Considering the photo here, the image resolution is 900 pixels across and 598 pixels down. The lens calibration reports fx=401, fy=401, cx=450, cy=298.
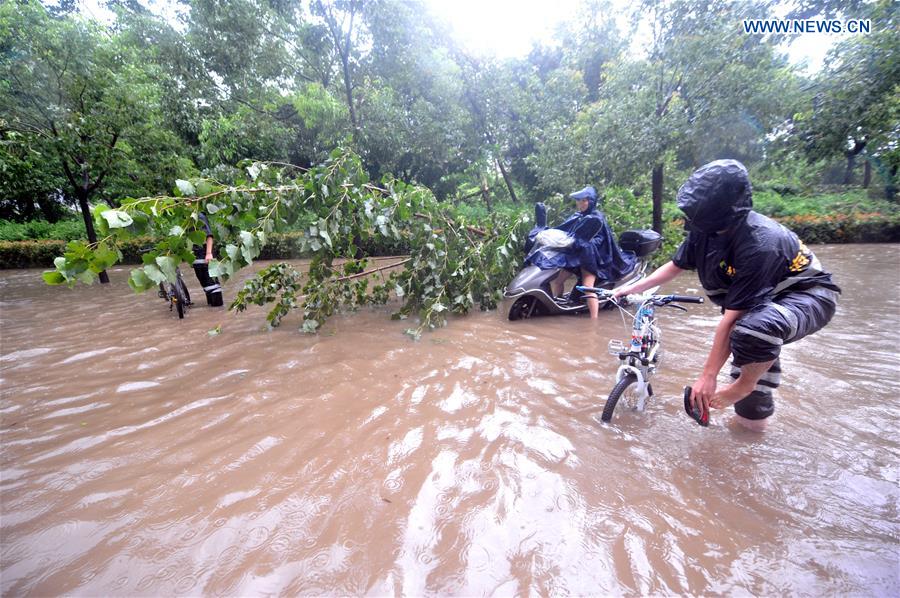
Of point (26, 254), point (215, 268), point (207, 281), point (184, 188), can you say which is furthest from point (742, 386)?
point (26, 254)

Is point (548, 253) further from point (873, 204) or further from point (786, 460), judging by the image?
point (873, 204)

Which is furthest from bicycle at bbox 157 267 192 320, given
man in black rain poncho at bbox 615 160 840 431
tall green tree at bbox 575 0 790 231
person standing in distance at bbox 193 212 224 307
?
tall green tree at bbox 575 0 790 231

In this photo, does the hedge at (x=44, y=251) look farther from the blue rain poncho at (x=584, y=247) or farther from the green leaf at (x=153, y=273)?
the green leaf at (x=153, y=273)

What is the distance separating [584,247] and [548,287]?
2.19 ft

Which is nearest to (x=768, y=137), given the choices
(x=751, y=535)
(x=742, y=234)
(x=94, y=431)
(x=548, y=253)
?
(x=548, y=253)

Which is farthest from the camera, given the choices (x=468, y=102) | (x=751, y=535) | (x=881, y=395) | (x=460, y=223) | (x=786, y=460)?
(x=468, y=102)

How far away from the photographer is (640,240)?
16.1 ft

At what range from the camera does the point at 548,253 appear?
511 cm

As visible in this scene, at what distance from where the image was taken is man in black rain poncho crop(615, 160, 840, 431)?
189 centimetres

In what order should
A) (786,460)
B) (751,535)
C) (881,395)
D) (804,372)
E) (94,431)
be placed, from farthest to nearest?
(804,372)
(881,395)
(94,431)
(786,460)
(751,535)

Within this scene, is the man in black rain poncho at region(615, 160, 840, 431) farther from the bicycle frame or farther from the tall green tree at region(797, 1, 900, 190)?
the tall green tree at region(797, 1, 900, 190)

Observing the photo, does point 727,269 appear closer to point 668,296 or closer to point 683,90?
point 668,296

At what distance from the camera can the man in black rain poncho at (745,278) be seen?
1.89 m

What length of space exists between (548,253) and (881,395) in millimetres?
3171
